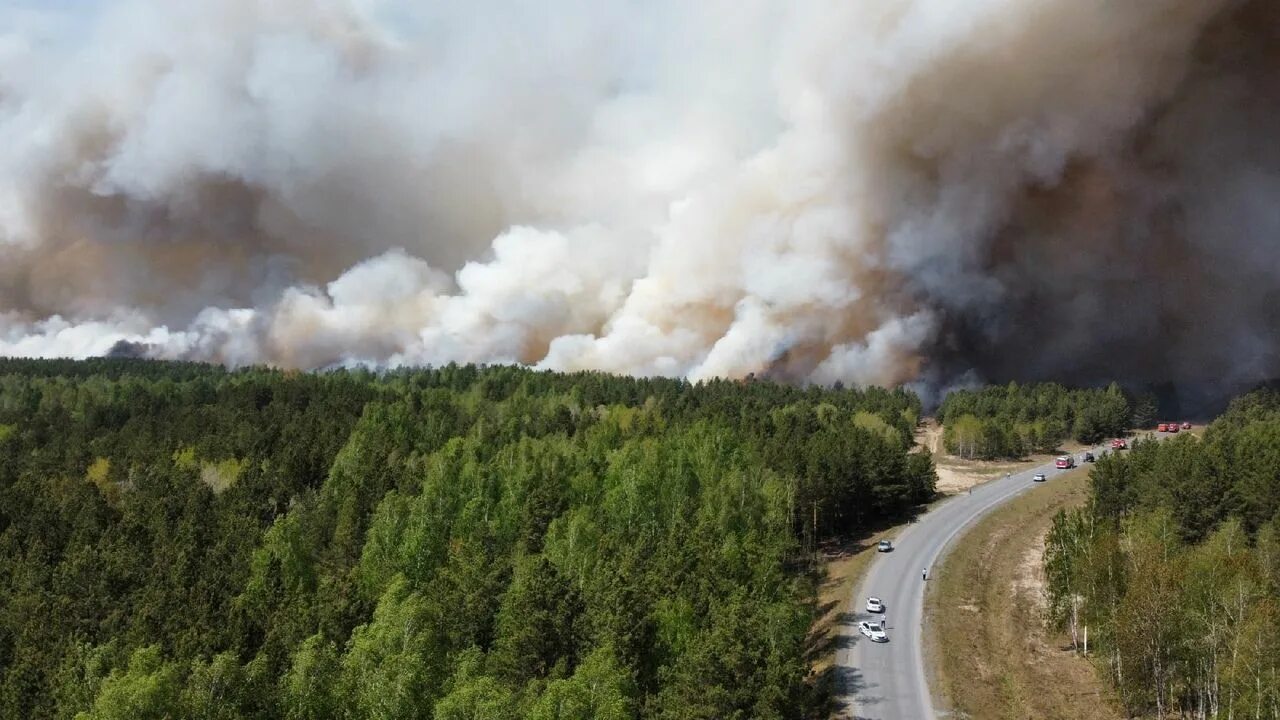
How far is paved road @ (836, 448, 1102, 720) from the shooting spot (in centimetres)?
3859

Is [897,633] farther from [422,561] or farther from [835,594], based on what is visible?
[422,561]

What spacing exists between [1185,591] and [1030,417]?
329 feet

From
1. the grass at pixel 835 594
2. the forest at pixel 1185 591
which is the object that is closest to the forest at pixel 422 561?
the grass at pixel 835 594

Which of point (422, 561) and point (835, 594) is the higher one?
point (422, 561)

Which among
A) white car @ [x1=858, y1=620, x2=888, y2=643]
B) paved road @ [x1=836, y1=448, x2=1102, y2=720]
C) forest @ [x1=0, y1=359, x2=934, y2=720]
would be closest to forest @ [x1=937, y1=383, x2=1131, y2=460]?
forest @ [x1=0, y1=359, x2=934, y2=720]

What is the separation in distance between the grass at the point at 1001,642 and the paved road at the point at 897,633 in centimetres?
101

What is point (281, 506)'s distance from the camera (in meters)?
68.5

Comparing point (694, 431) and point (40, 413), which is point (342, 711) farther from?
point (40, 413)

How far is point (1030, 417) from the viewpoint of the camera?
12575cm

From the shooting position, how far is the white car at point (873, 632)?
4581 centimetres

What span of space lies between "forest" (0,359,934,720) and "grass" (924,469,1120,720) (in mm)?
7881

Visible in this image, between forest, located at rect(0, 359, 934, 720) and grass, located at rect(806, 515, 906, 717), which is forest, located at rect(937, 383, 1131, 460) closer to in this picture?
forest, located at rect(0, 359, 934, 720)

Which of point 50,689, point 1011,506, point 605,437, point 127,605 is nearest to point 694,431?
point 605,437

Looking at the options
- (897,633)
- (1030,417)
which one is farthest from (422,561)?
(1030,417)
